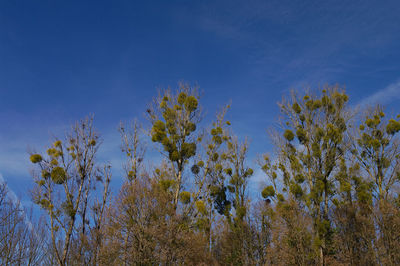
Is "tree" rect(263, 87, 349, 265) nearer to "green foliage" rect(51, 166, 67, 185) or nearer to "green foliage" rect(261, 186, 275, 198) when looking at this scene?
"green foliage" rect(261, 186, 275, 198)

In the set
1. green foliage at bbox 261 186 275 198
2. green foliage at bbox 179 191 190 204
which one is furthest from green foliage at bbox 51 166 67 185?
green foliage at bbox 261 186 275 198

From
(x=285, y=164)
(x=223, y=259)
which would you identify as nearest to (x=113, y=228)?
→ (x=223, y=259)

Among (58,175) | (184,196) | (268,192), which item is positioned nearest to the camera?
(184,196)

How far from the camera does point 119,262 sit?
13977 mm

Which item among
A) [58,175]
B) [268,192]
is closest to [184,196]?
[58,175]

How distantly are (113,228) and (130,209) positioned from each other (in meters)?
1.07

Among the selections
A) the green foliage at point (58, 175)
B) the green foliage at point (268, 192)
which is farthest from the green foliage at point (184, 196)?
the green foliage at point (268, 192)

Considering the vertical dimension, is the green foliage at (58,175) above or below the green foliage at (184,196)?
above

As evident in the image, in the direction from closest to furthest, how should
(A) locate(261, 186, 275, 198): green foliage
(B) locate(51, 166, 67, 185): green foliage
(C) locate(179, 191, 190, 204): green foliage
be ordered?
1. (C) locate(179, 191, 190, 204): green foliage
2. (B) locate(51, 166, 67, 185): green foliage
3. (A) locate(261, 186, 275, 198): green foliage

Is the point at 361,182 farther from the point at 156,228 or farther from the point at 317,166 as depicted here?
the point at 156,228

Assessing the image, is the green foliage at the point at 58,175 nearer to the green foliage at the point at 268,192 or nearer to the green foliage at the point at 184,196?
the green foliage at the point at 184,196

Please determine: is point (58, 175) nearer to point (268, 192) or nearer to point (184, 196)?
point (184, 196)

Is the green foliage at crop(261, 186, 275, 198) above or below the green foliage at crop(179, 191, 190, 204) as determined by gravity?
above

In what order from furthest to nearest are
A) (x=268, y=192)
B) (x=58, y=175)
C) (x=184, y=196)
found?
(x=268, y=192), (x=58, y=175), (x=184, y=196)
